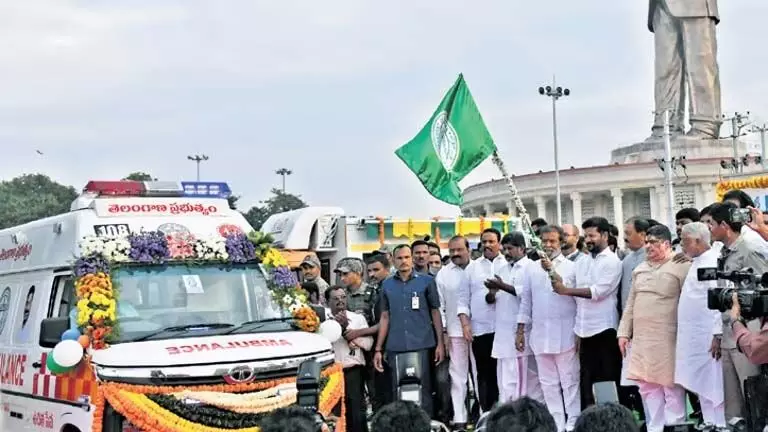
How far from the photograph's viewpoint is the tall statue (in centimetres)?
4212

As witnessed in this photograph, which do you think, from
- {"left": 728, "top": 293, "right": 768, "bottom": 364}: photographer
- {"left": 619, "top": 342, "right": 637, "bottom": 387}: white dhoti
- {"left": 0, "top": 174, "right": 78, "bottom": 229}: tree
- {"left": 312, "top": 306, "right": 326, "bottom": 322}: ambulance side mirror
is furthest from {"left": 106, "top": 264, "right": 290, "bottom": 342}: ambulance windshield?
{"left": 0, "top": 174, "right": 78, "bottom": 229}: tree

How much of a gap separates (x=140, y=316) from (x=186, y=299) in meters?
0.36

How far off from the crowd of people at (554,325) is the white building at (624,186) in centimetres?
3713

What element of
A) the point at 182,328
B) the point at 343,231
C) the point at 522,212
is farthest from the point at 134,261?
the point at 343,231

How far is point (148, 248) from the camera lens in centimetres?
723

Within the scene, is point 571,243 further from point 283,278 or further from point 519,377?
point 283,278

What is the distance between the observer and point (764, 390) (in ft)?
20.1

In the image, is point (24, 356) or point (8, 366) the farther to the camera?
point (8, 366)

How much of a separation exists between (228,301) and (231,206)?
1519 millimetres

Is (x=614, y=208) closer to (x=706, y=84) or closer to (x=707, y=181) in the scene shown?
(x=707, y=181)

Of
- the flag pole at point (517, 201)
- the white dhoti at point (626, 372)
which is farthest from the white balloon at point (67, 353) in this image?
the white dhoti at point (626, 372)

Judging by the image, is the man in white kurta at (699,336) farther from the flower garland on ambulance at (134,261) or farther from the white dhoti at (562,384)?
the flower garland on ambulance at (134,261)

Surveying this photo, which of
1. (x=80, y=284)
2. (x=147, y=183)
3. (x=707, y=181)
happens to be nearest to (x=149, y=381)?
(x=80, y=284)

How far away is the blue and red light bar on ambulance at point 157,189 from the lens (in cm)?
802
